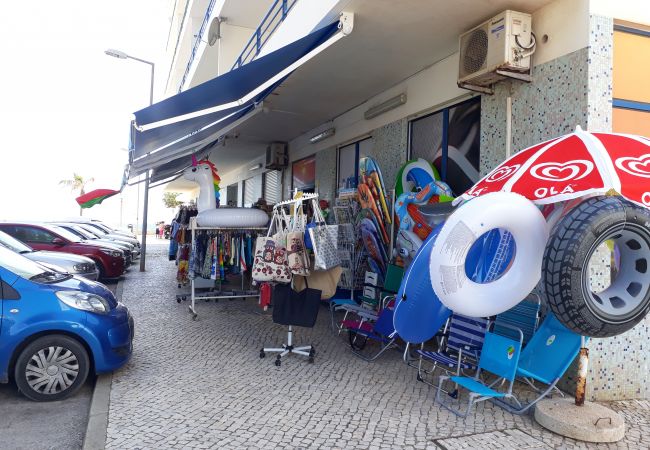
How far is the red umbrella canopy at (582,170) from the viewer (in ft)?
9.30

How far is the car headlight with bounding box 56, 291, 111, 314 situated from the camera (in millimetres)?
4406

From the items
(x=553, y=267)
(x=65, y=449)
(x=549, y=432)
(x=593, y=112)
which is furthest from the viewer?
(x=593, y=112)

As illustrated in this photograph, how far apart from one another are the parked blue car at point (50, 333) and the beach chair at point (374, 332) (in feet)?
8.99

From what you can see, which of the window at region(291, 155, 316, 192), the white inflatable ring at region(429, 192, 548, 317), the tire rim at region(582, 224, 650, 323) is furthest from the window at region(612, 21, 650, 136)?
the window at region(291, 155, 316, 192)

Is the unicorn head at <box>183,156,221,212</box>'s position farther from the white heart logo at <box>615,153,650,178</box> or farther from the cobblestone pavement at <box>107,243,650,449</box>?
the white heart logo at <box>615,153,650,178</box>

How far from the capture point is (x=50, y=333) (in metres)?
4.30

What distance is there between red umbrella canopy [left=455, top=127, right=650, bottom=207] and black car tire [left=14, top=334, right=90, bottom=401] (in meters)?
3.98

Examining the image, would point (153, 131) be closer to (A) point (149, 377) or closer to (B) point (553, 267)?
(A) point (149, 377)

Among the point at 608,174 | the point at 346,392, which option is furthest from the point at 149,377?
the point at 608,174

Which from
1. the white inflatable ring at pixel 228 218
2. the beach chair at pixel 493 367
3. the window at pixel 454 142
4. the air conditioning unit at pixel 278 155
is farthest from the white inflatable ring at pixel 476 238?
the air conditioning unit at pixel 278 155

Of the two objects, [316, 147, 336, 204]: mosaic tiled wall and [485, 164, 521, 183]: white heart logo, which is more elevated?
[316, 147, 336, 204]: mosaic tiled wall

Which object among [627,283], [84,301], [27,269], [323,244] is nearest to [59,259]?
[27,269]

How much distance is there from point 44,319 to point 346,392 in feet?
9.59

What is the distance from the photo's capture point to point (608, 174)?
2.84 meters
